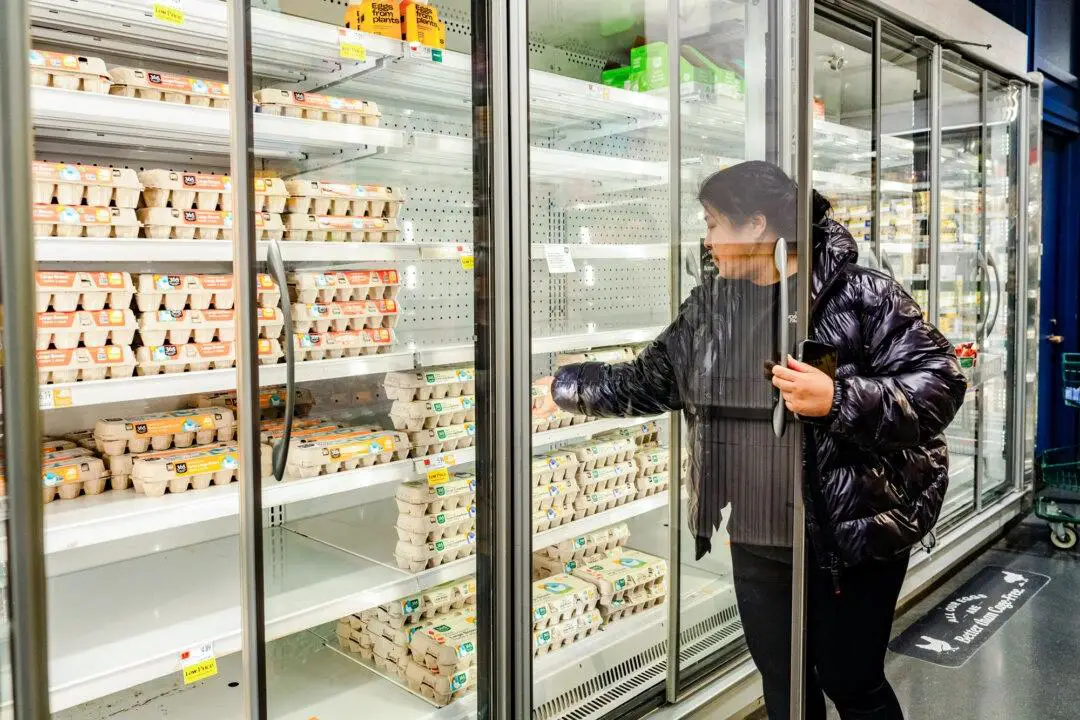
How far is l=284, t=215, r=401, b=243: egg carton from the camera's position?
225cm

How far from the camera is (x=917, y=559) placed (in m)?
4.20

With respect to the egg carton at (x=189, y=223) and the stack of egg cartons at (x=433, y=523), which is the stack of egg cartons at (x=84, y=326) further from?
the stack of egg cartons at (x=433, y=523)

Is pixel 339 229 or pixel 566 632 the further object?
pixel 566 632

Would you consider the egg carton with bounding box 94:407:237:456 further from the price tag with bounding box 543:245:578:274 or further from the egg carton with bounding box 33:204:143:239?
the price tag with bounding box 543:245:578:274

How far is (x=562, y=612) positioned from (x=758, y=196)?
5.16ft

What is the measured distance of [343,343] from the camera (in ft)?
7.66

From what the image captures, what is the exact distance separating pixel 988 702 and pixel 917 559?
1125 millimetres

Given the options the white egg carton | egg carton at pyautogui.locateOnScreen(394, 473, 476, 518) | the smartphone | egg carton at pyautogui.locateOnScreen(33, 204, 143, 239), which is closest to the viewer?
the smartphone

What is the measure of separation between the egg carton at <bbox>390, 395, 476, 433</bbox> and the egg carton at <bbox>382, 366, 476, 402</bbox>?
0.06ft

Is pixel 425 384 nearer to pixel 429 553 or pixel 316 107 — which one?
pixel 429 553

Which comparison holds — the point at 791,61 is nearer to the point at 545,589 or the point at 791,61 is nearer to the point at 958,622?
the point at 545,589

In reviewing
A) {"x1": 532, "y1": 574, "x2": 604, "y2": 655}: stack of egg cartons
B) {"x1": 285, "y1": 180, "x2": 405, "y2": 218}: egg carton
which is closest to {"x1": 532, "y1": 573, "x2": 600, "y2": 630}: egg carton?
{"x1": 532, "y1": 574, "x2": 604, "y2": 655}: stack of egg cartons

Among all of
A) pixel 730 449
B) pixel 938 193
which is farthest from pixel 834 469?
pixel 938 193

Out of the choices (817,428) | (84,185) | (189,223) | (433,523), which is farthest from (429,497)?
(84,185)
